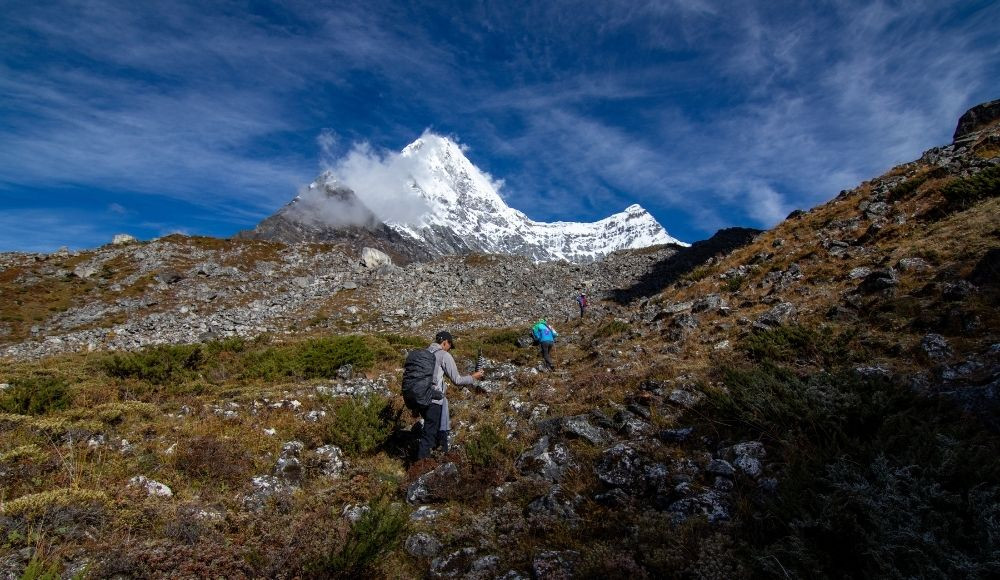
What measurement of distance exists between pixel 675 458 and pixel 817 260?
12690mm

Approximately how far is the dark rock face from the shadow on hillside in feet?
53.8

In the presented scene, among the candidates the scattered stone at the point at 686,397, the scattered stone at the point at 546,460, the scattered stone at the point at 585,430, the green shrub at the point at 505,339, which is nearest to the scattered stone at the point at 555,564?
the scattered stone at the point at 546,460

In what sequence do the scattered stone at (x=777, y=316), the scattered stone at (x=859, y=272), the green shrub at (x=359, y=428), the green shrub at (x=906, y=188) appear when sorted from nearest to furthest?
the green shrub at (x=359, y=428)
the scattered stone at (x=777, y=316)
the scattered stone at (x=859, y=272)
the green shrub at (x=906, y=188)

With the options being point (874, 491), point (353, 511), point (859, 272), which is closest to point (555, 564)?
point (874, 491)

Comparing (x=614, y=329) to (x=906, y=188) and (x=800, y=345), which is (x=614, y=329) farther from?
(x=906, y=188)

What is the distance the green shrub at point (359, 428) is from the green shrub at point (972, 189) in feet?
58.9

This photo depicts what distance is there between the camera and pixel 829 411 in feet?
18.9

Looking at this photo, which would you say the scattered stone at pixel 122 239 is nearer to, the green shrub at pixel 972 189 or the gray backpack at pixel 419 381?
the gray backpack at pixel 419 381

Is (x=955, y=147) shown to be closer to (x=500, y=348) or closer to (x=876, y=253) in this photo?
(x=876, y=253)

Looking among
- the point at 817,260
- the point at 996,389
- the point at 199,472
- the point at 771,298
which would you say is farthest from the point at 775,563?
the point at 817,260

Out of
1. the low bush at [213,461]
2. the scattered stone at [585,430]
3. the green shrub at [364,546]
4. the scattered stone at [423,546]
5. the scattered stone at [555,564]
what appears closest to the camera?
the scattered stone at [555,564]

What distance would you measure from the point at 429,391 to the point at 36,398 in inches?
352

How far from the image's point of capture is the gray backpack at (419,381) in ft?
27.4

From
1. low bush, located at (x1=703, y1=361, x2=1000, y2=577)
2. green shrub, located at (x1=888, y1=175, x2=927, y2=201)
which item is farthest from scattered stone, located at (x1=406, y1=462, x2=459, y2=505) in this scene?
green shrub, located at (x1=888, y1=175, x2=927, y2=201)
